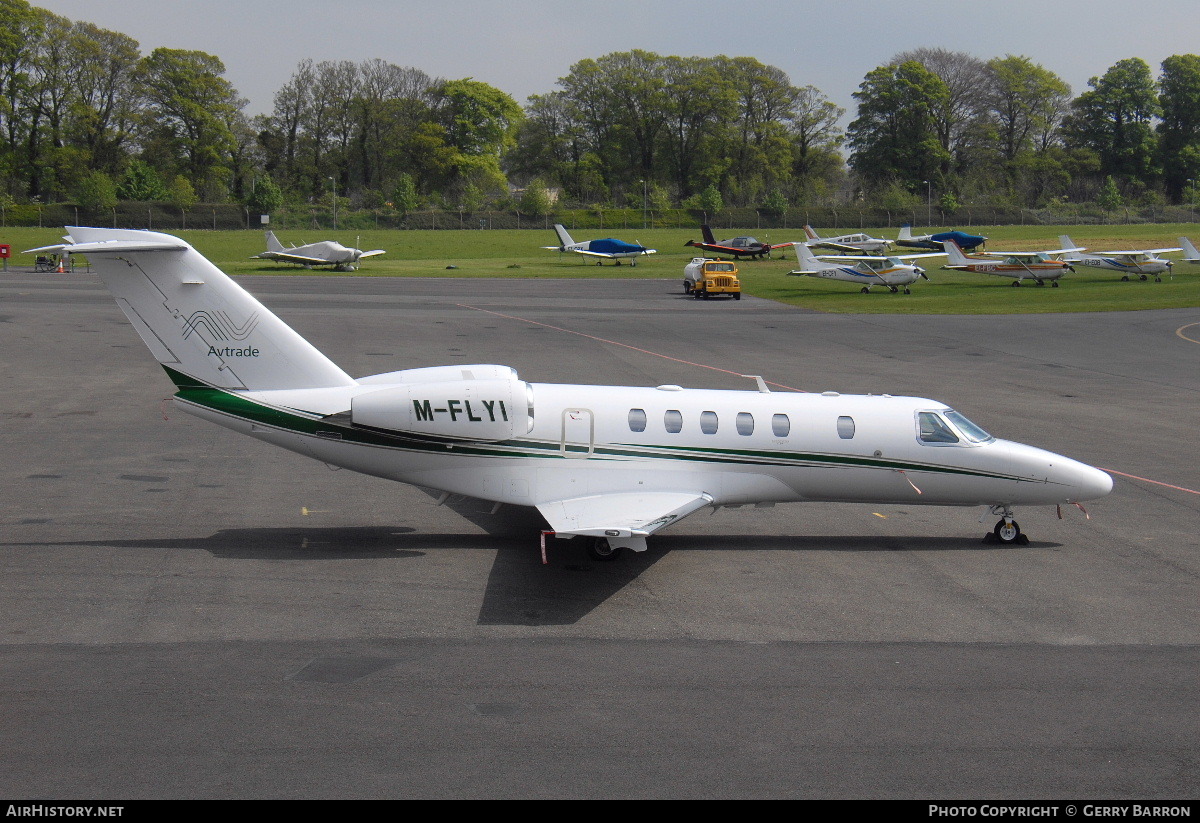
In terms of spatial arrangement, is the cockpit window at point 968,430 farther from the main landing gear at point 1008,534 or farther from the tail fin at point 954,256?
the tail fin at point 954,256

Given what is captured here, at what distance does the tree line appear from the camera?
442ft

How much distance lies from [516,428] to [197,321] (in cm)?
536

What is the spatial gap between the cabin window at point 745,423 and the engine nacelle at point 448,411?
3.42 meters

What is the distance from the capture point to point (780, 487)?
17.5 metres

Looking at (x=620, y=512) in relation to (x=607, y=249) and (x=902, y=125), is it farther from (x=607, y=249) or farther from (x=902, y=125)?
(x=902, y=125)

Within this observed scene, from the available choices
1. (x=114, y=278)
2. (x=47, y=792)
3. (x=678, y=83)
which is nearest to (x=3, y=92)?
(x=678, y=83)

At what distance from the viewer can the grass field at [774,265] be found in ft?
212

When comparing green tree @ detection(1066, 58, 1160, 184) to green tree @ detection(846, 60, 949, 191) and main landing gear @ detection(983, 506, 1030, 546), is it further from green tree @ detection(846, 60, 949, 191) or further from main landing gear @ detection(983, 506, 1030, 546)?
main landing gear @ detection(983, 506, 1030, 546)

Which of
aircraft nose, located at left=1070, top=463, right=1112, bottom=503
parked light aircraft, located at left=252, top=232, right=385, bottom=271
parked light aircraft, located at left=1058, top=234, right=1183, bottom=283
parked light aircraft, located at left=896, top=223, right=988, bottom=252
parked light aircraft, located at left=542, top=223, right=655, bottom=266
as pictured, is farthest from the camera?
parked light aircraft, located at left=542, top=223, right=655, bottom=266

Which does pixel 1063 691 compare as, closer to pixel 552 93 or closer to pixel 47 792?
pixel 47 792

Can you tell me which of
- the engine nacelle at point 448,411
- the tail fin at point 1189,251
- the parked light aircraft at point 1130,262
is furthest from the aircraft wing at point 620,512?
the tail fin at point 1189,251

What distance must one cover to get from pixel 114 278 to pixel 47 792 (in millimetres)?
9619

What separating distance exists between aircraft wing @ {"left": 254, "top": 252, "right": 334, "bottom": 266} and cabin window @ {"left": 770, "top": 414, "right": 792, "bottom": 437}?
74.4m

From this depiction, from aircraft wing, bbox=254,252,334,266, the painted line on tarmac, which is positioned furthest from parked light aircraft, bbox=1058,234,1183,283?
aircraft wing, bbox=254,252,334,266
